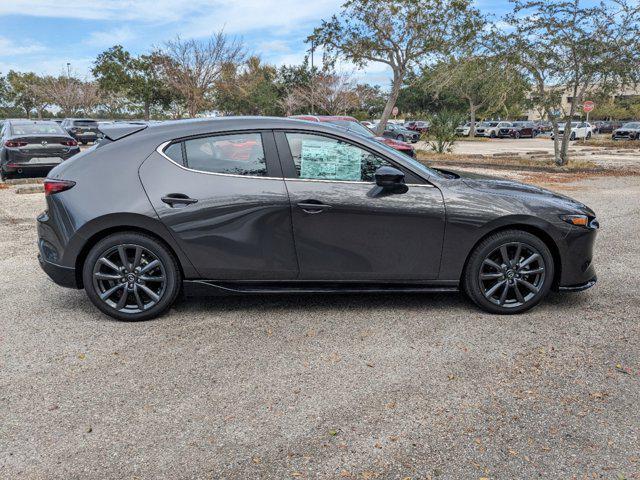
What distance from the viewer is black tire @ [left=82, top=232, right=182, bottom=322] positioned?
164 inches

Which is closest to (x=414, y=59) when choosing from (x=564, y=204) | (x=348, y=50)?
(x=348, y=50)

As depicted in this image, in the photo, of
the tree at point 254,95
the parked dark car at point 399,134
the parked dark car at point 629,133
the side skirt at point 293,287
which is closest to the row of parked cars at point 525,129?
the parked dark car at point 629,133

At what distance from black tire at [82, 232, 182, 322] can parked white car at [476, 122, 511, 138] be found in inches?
1952

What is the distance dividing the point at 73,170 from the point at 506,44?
16.5m

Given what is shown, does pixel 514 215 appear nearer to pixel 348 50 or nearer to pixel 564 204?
pixel 564 204

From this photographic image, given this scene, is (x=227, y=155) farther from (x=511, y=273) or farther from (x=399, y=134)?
(x=399, y=134)

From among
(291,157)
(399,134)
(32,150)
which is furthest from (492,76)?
(291,157)

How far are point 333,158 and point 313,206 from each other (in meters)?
0.46

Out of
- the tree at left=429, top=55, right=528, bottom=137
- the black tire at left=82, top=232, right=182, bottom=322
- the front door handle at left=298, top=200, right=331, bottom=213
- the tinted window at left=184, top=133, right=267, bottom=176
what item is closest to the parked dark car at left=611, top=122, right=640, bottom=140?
the tree at left=429, top=55, right=528, bottom=137

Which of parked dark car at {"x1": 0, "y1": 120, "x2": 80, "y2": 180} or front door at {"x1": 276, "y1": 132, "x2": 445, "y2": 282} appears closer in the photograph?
front door at {"x1": 276, "y1": 132, "x2": 445, "y2": 282}

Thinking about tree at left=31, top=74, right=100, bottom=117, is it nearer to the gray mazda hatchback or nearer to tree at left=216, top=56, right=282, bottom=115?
tree at left=216, top=56, right=282, bottom=115

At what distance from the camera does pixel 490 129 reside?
50.0 metres

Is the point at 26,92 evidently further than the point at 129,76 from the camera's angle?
Yes

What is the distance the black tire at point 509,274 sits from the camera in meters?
4.29
